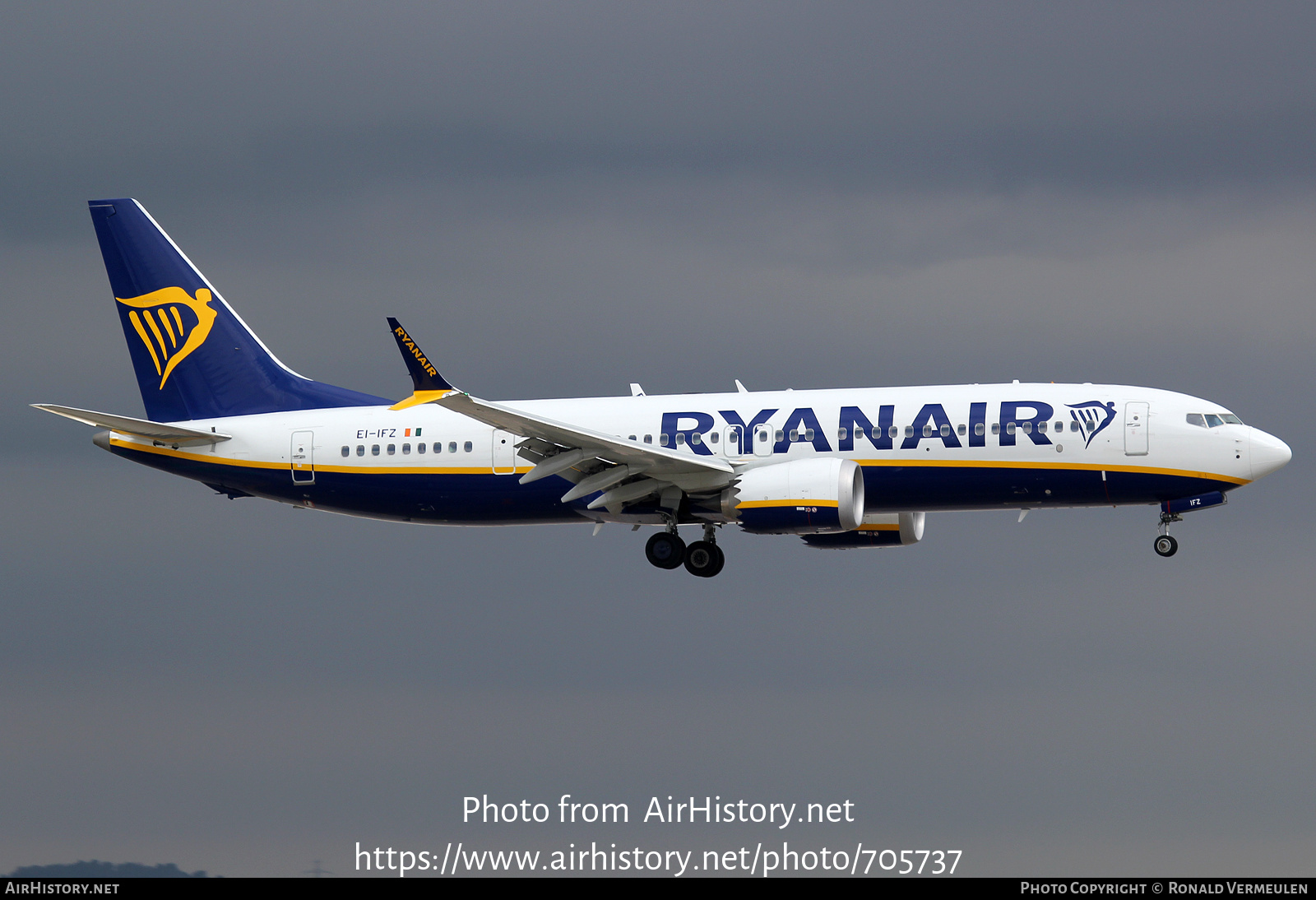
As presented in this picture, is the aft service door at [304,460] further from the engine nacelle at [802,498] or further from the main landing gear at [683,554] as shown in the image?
the engine nacelle at [802,498]

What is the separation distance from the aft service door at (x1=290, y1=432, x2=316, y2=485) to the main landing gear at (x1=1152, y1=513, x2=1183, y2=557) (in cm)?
2813

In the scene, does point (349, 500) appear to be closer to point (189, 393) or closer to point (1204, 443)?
point (189, 393)

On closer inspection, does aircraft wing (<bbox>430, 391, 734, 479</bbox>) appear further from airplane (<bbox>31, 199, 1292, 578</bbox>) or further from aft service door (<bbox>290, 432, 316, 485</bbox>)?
aft service door (<bbox>290, 432, 316, 485</bbox>)

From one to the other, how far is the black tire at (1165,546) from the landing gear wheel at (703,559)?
1368 cm

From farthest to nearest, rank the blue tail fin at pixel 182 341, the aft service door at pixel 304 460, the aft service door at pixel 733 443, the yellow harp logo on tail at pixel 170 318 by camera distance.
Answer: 1. the yellow harp logo on tail at pixel 170 318
2. the blue tail fin at pixel 182 341
3. the aft service door at pixel 304 460
4. the aft service door at pixel 733 443

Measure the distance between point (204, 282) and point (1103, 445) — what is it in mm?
33545

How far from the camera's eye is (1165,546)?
169 ft

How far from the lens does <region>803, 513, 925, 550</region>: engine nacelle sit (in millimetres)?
58781

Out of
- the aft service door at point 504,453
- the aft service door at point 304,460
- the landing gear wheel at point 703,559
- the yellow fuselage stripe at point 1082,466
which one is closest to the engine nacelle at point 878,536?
the landing gear wheel at point 703,559

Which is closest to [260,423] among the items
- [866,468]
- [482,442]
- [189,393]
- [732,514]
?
[189,393]

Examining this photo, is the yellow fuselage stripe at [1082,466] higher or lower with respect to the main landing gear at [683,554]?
higher

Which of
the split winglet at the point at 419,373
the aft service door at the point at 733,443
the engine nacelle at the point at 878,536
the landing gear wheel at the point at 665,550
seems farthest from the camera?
the engine nacelle at the point at 878,536

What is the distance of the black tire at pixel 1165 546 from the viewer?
5144 centimetres

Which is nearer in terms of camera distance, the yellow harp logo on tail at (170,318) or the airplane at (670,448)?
the airplane at (670,448)
